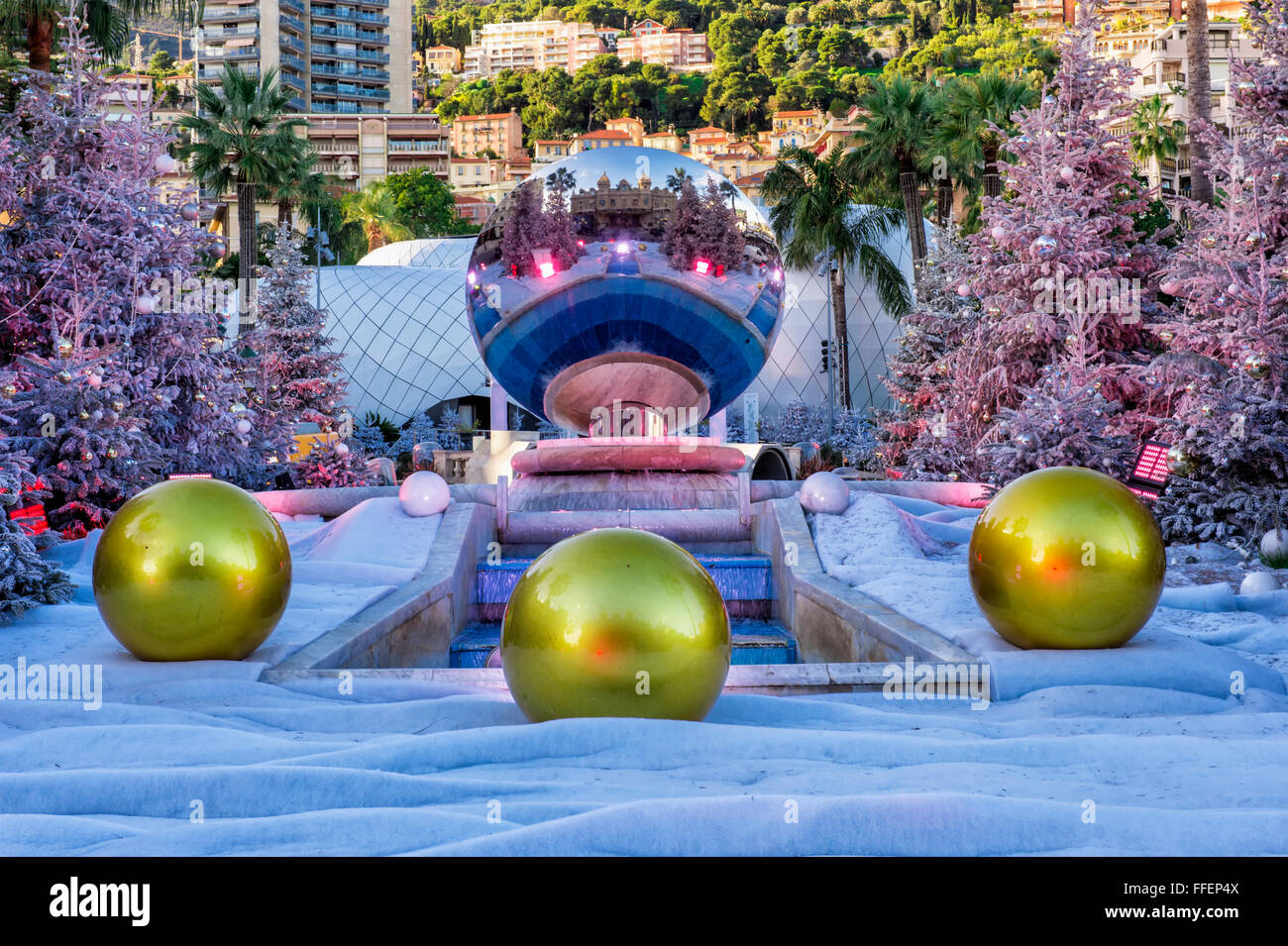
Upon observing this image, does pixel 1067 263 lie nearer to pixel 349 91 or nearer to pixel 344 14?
pixel 349 91

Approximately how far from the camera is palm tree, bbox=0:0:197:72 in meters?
17.7

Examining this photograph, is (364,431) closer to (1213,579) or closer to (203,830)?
(1213,579)

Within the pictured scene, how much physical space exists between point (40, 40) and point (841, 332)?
2324 cm

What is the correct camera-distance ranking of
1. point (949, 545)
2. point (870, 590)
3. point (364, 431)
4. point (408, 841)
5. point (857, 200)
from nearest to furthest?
1. point (408, 841)
2. point (870, 590)
3. point (949, 545)
4. point (364, 431)
5. point (857, 200)

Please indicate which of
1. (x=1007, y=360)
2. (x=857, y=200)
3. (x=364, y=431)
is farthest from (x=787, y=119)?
(x=1007, y=360)

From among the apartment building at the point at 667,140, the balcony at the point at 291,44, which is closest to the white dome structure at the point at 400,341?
the apartment building at the point at 667,140

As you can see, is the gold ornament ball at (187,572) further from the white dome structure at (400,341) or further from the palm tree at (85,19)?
the white dome structure at (400,341)

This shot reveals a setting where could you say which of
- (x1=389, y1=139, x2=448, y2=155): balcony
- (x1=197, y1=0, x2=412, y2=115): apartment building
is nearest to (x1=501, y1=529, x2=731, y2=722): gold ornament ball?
Result: (x1=389, y1=139, x2=448, y2=155): balcony

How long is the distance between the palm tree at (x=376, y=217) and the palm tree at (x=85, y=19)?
5380 cm

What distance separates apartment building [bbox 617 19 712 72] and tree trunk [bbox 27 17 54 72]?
153784 millimetres

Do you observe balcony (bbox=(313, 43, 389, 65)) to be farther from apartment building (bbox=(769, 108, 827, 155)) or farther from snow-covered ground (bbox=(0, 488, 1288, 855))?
snow-covered ground (bbox=(0, 488, 1288, 855))

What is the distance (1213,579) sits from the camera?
8.99 meters

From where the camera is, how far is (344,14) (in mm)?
126688
